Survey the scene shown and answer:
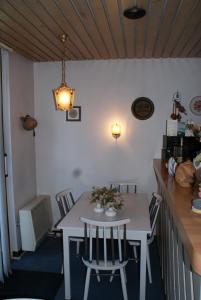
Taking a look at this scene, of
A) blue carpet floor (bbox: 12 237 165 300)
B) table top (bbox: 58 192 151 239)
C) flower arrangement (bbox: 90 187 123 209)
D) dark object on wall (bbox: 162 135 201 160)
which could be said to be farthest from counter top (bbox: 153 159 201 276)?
blue carpet floor (bbox: 12 237 165 300)

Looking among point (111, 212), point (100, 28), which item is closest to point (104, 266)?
point (111, 212)

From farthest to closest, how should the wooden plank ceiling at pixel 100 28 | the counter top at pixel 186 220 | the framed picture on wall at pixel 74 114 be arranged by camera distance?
1. the framed picture on wall at pixel 74 114
2. the wooden plank ceiling at pixel 100 28
3. the counter top at pixel 186 220

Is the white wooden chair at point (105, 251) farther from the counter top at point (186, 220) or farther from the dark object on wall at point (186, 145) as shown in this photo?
the dark object on wall at point (186, 145)

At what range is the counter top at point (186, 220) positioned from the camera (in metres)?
0.90

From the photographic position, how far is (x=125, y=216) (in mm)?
2545

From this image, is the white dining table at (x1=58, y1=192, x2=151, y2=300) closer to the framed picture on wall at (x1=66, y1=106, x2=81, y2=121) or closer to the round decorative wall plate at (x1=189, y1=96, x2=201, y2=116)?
the framed picture on wall at (x1=66, y1=106, x2=81, y2=121)

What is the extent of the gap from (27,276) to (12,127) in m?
1.76

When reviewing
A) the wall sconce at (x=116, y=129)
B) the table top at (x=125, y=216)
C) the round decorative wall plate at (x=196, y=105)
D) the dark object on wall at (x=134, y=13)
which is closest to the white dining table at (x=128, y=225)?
the table top at (x=125, y=216)

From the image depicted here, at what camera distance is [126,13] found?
1.99 metres

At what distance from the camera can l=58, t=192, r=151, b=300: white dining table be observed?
2.21 metres

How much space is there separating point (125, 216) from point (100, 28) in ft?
6.09

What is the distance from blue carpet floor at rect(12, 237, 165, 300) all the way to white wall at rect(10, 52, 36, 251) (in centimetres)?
31

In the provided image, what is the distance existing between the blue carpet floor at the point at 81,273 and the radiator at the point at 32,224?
147 mm

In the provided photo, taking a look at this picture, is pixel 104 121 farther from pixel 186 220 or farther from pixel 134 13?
pixel 186 220
